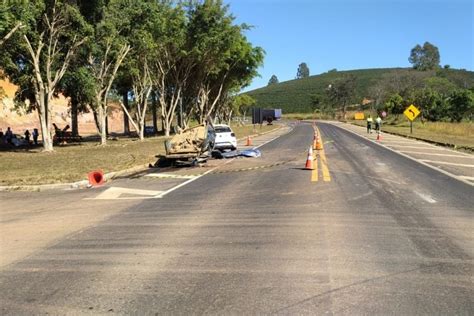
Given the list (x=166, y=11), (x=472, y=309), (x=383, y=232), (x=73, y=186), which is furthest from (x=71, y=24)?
(x=472, y=309)

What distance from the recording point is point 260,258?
6566 mm

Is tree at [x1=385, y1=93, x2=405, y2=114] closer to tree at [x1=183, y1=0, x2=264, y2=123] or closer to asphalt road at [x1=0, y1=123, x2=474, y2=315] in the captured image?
tree at [x1=183, y1=0, x2=264, y2=123]

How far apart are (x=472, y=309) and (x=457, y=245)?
2468mm

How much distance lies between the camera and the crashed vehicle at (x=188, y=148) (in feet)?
67.4

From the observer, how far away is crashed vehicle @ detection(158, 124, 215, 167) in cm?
2055

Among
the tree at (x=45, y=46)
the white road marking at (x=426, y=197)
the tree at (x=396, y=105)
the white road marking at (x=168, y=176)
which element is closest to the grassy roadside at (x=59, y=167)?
the white road marking at (x=168, y=176)

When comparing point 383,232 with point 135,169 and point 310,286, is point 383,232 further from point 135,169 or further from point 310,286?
point 135,169

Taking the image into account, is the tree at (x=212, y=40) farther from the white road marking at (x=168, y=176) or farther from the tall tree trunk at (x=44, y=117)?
the white road marking at (x=168, y=176)

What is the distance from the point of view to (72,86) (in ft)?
114

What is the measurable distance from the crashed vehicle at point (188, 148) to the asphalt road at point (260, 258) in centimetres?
858

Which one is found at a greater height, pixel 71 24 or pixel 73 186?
pixel 71 24

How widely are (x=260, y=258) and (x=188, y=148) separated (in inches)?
569

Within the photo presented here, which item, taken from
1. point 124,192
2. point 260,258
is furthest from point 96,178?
point 260,258

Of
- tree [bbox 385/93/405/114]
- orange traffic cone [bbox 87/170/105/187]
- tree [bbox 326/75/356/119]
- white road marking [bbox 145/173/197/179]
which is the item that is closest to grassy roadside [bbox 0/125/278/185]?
orange traffic cone [bbox 87/170/105/187]
